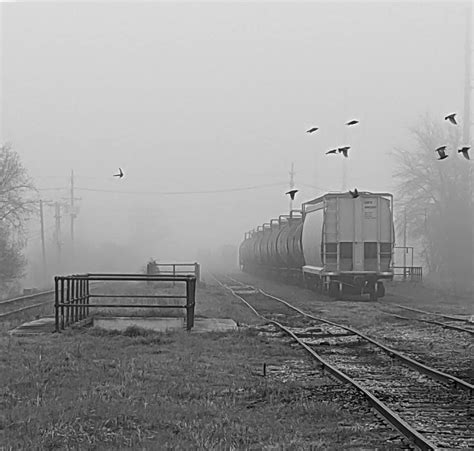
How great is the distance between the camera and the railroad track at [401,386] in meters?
7.36

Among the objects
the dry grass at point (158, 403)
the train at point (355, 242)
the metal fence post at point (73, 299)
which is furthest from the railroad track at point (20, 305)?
the train at point (355, 242)

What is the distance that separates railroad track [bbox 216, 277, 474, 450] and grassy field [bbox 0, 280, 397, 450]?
0.30 meters

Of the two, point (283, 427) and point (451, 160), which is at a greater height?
point (451, 160)

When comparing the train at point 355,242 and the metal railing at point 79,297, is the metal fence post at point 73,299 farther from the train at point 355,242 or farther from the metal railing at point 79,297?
the train at point 355,242

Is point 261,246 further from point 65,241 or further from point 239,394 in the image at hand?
point 239,394

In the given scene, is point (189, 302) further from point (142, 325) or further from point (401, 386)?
point (401, 386)

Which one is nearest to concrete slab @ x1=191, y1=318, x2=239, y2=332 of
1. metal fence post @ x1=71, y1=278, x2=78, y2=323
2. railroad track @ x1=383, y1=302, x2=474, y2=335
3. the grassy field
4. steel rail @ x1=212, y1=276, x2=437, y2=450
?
metal fence post @ x1=71, y1=278, x2=78, y2=323

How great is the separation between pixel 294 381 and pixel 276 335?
604 cm

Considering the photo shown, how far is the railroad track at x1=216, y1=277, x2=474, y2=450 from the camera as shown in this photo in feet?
24.1

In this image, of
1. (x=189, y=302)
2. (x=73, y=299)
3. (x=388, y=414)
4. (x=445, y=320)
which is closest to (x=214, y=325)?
Answer: (x=189, y=302)

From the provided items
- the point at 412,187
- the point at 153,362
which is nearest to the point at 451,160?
the point at 412,187

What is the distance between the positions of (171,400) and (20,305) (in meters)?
20.5

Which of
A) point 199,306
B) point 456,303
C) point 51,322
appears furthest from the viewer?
point 456,303

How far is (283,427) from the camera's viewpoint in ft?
24.6
